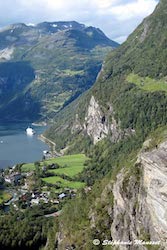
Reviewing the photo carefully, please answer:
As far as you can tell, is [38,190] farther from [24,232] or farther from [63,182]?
[24,232]

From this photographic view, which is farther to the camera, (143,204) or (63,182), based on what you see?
(63,182)

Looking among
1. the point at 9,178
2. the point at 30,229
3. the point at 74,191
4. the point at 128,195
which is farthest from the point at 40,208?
the point at 128,195

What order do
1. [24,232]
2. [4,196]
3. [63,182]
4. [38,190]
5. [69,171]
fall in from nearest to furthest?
[24,232], [38,190], [4,196], [63,182], [69,171]

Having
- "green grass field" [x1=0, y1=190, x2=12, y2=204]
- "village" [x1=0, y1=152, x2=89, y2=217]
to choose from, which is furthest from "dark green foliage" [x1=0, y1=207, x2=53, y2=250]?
"green grass field" [x1=0, y1=190, x2=12, y2=204]

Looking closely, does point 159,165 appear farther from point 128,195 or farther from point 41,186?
point 41,186

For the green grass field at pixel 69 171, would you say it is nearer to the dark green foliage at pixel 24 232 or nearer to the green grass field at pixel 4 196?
the green grass field at pixel 4 196

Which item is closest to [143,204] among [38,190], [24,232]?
[24,232]

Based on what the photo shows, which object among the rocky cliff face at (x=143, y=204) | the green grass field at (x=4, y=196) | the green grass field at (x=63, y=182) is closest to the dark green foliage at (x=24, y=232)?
the rocky cliff face at (x=143, y=204)
